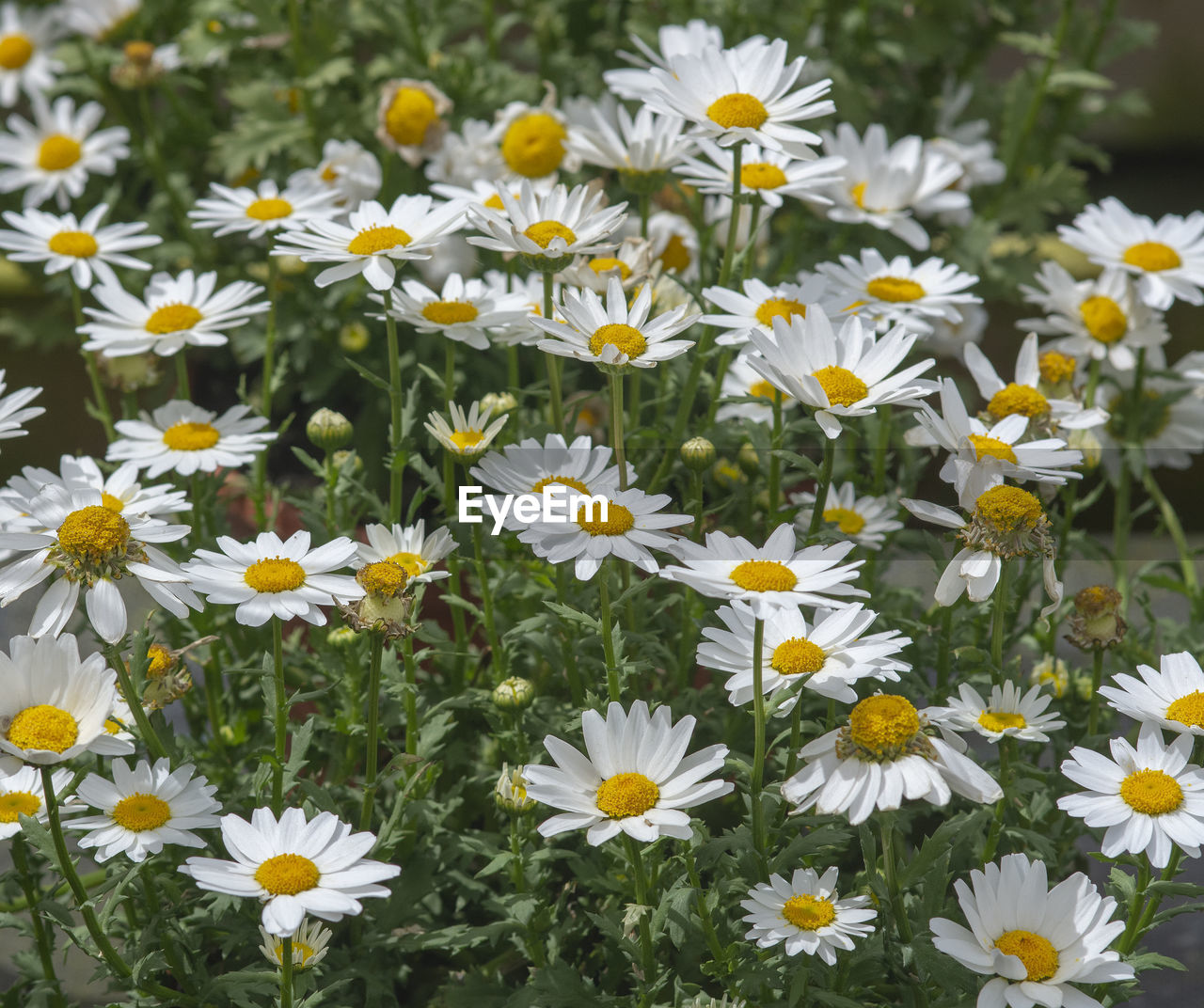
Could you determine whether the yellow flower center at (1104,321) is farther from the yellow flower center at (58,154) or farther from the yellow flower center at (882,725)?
the yellow flower center at (58,154)

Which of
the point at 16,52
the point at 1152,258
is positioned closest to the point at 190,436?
the point at 1152,258

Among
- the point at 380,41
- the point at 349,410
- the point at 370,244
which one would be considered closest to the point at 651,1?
the point at 380,41

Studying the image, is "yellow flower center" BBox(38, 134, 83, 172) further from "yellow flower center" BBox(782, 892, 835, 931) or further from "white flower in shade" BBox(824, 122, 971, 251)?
"yellow flower center" BBox(782, 892, 835, 931)

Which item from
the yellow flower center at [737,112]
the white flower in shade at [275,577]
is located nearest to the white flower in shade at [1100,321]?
the yellow flower center at [737,112]

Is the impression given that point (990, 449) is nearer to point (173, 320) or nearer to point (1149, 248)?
point (1149, 248)

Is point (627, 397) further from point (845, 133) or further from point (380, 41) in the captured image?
point (380, 41)

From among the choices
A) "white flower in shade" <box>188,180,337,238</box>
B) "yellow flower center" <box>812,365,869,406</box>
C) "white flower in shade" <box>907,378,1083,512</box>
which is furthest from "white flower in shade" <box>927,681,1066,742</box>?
"white flower in shade" <box>188,180,337,238</box>
